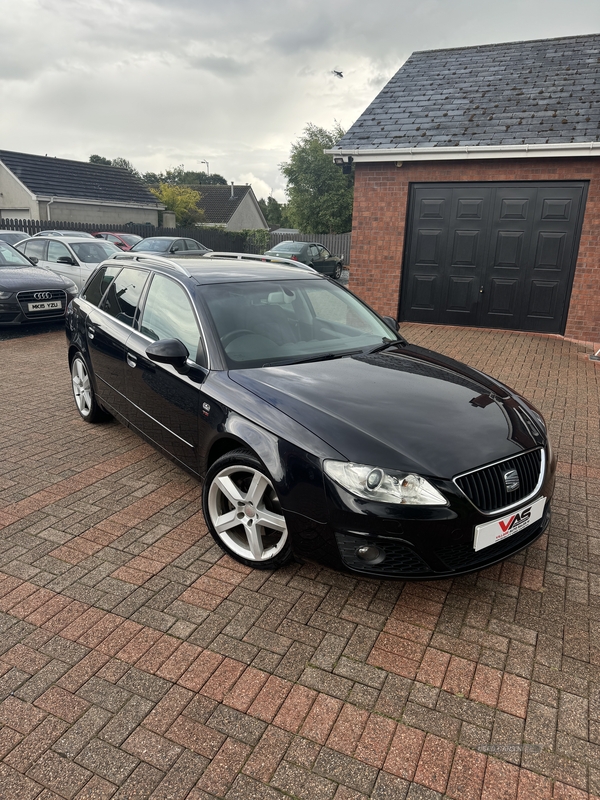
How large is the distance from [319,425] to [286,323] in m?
1.32

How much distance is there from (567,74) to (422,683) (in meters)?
12.6

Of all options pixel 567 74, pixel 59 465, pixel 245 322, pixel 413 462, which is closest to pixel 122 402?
pixel 59 465

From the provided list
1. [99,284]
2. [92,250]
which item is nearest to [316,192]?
[92,250]

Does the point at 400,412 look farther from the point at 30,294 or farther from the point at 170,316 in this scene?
the point at 30,294

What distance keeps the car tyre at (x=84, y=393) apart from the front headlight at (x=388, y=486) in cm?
351

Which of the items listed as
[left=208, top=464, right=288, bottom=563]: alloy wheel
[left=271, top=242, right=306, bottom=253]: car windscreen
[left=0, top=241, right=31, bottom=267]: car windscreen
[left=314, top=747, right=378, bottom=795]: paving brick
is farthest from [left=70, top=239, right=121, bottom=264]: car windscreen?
[left=314, top=747, right=378, bottom=795]: paving brick

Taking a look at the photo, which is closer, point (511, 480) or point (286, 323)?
point (511, 480)

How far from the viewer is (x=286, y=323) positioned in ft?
13.0

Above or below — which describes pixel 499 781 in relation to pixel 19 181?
below

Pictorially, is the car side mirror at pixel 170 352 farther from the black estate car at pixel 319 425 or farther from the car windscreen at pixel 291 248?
the car windscreen at pixel 291 248

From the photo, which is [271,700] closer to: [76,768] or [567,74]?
[76,768]

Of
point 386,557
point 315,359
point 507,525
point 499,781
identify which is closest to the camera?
point 499,781

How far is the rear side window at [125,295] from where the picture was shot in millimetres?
4547

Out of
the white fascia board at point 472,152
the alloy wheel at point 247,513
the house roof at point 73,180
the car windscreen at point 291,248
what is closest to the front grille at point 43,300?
the white fascia board at point 472,152
